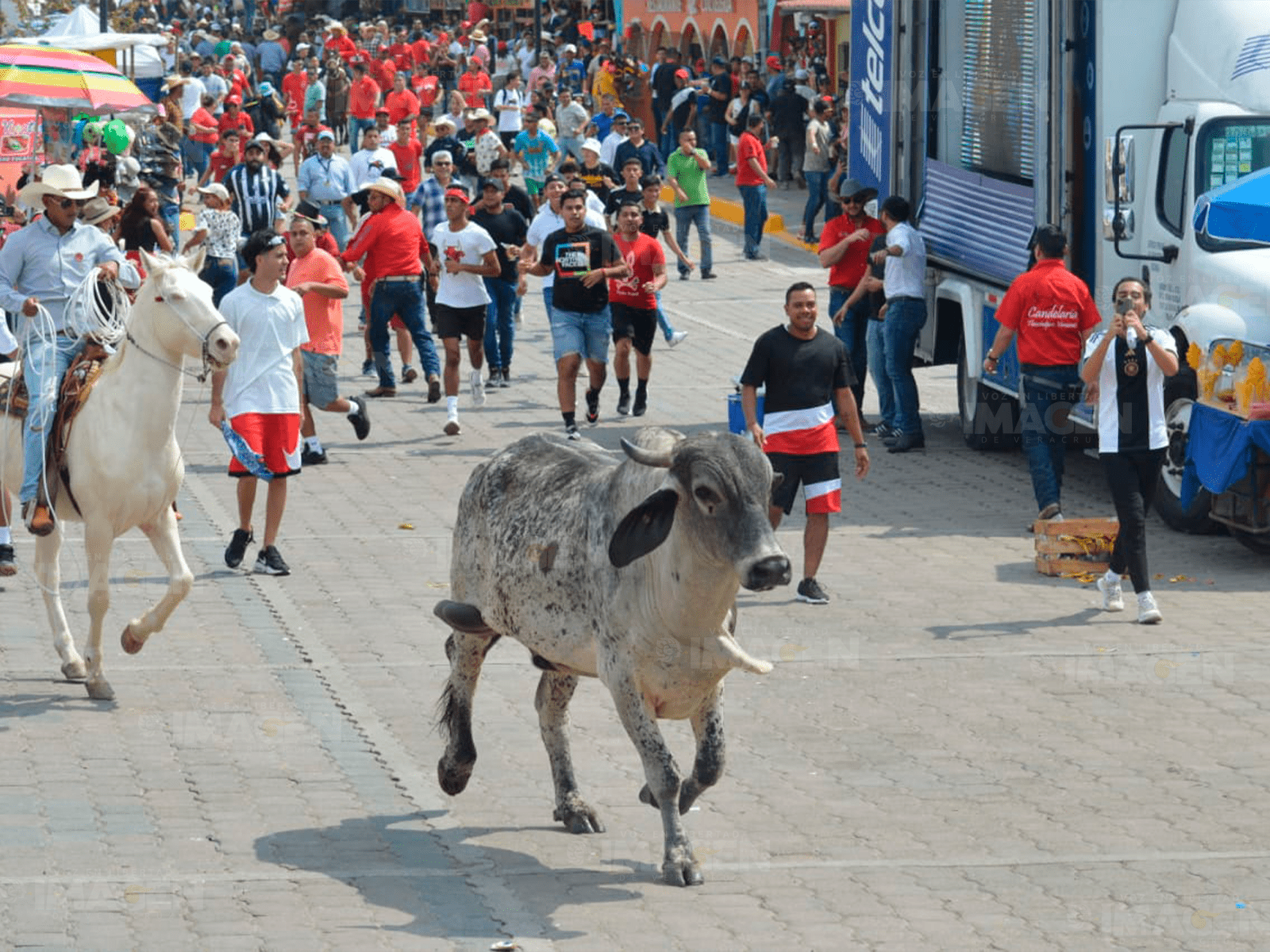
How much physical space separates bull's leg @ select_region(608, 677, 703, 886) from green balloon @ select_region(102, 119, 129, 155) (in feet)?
74.5

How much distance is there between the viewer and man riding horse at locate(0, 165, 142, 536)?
36.8ft

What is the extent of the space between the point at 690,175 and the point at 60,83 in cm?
795

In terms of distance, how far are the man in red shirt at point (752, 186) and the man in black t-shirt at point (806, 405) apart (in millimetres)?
16737

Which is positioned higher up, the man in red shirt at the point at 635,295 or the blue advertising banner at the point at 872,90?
the blue advertising banner at the point at 872,90

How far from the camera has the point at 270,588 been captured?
1284 cm

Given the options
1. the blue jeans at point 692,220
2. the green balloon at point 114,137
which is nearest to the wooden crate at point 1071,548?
the blue jeans at point 692,220

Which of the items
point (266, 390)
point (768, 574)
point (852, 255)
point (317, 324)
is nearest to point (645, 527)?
point (768, 574)

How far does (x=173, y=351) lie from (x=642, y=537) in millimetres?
3774

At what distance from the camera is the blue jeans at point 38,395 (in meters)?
10.7

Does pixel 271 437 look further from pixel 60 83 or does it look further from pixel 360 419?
pixel 60 83

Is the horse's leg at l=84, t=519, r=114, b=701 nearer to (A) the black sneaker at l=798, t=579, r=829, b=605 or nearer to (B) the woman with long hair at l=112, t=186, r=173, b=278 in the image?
(A) the black sneaker at l=798, t=579, r=829, b=605

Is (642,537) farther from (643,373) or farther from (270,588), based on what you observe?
(643,373)

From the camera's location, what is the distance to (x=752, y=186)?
29.6 meters

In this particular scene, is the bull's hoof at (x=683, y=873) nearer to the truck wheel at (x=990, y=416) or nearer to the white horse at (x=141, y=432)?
the white horse at (x=141, y=432)
